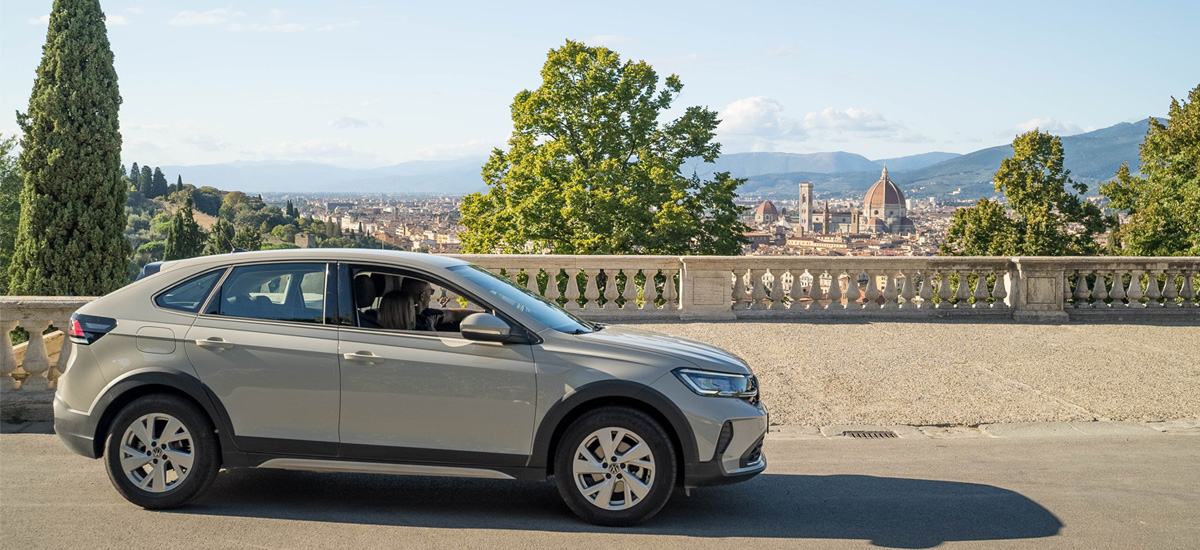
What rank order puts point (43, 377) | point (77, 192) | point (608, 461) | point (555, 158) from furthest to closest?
point (555, 158)
point (77, 192)
point (43, 377)
point (608, 461)

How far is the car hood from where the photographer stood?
5082 millimetres

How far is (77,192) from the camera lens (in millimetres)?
20281

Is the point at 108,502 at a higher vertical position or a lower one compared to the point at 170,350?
lower

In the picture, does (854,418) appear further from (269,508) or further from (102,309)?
(102,309)

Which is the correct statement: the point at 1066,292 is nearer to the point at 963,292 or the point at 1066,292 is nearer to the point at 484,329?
the point at 963,292

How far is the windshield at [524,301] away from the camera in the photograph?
5.26m

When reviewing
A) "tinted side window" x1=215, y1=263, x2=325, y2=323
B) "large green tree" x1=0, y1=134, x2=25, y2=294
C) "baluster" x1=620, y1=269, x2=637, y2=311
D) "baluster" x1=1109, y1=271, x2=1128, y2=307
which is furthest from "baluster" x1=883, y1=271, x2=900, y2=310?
"large green tree" x1=0, y1=134, x2=25, y2=294

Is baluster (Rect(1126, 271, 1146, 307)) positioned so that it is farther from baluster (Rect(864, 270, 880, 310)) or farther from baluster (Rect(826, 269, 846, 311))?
baluster (Rect(826, 269, 846, 311))

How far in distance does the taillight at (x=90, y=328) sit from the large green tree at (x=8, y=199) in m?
41.8

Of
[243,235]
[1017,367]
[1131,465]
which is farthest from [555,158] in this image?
[243,235]

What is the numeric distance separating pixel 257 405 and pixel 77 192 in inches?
713

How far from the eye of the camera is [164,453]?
5133 millimetres

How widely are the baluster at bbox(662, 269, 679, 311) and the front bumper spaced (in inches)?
349

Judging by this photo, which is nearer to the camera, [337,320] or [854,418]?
[337,320]
